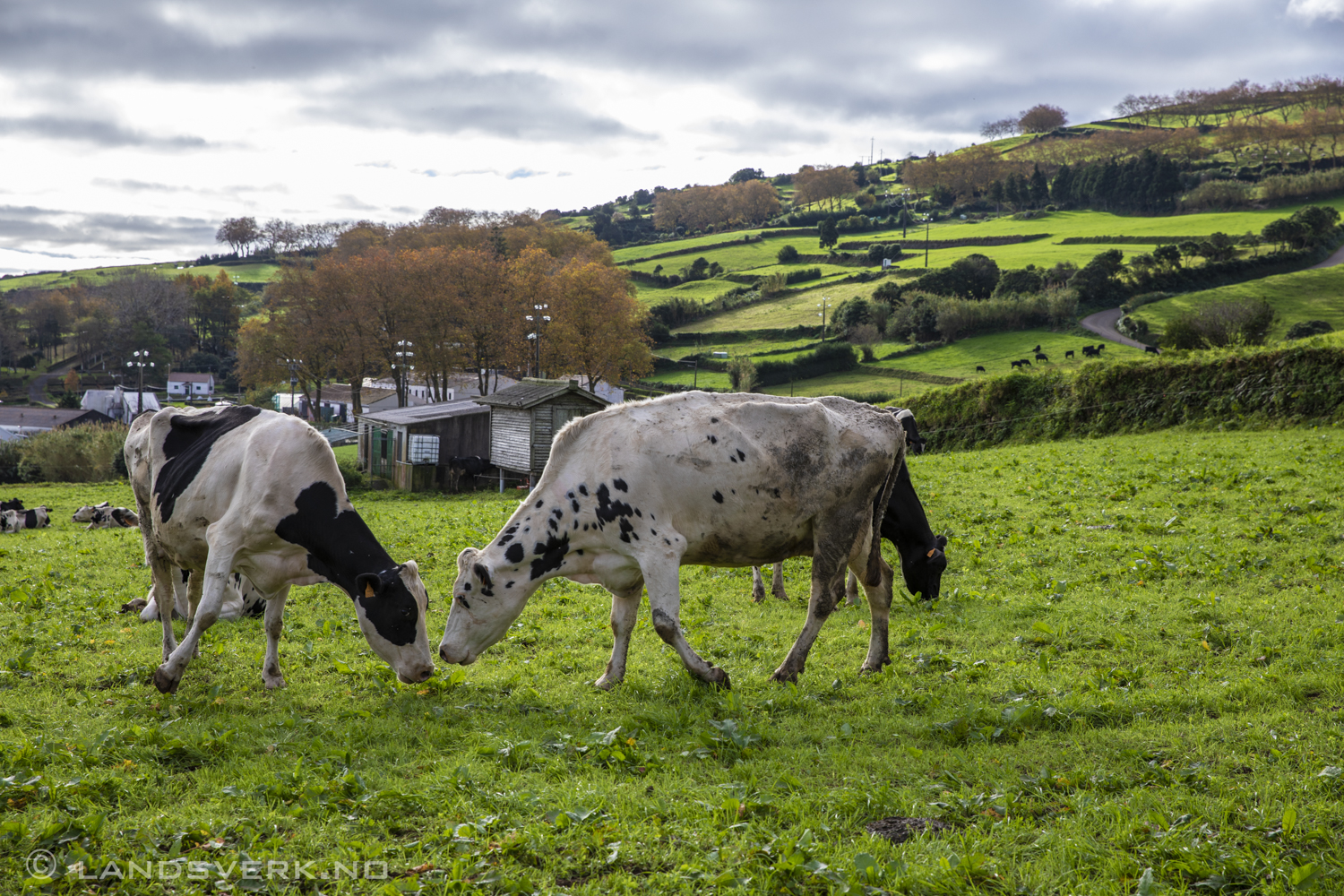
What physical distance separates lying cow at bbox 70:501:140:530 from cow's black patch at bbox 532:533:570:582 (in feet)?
68.6

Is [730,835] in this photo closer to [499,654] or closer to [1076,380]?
[499,654]

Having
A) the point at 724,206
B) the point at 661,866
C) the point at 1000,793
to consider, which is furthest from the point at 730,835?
the point at 724,206

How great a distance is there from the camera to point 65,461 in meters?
46.8

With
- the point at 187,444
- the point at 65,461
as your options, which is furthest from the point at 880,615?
the point at 65,461

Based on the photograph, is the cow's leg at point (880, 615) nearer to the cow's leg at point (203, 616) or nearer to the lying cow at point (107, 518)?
the cow's leg at point (203, 616)

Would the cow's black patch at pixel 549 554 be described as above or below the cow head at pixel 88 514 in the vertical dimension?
above

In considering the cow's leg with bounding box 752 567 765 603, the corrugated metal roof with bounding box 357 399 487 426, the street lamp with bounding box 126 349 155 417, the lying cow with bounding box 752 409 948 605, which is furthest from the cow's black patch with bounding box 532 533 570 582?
the street lamp with bounding box 126 349 155 417

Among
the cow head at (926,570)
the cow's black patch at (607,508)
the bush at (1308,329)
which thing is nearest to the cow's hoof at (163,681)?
the cow's black patch at (607,508)

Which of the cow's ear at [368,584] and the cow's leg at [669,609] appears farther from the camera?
the cow's ear at [368,584]

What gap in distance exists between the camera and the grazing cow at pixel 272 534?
777cm

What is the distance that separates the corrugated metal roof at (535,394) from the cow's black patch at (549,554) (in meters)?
29.5

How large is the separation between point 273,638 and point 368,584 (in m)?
→ 1.45

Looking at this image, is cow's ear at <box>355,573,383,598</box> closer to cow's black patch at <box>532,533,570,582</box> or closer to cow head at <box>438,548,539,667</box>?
cow head at <box>438,548,539,667</box>

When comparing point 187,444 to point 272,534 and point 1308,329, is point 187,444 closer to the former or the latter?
point 272,534
